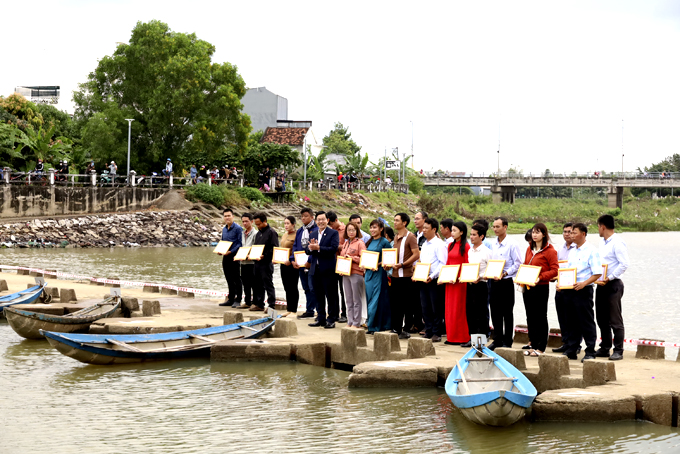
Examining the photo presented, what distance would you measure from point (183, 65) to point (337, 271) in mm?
37486

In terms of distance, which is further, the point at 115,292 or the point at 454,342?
the point at 115,292

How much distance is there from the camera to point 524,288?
10898mm

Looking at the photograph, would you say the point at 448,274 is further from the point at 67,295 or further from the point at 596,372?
the point at 67,295

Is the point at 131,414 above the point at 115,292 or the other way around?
the other way around

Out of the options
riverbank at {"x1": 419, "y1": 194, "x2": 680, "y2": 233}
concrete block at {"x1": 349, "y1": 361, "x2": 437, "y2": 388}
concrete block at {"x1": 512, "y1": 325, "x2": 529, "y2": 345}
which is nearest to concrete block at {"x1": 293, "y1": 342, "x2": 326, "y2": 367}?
concrete block at {"x1": 349, "y1": 361, "x2": 437, "y2": 388}

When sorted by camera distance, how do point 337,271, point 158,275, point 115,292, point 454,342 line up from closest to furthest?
point 454,342
point 337,271
point 115,292
point 158,275

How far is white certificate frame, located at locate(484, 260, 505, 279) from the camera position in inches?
428

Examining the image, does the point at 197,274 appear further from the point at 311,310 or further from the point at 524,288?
the point at 524,288

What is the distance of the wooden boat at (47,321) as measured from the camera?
1315 cm

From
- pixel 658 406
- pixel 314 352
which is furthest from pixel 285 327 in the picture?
pixel 658 406

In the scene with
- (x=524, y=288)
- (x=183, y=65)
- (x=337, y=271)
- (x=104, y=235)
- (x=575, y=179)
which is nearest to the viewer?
(x=524, y=288)

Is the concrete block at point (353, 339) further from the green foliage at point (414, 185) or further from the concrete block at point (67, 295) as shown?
the green foliage at point (414, 185)

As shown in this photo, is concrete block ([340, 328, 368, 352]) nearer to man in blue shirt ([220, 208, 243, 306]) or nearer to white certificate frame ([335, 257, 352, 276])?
white certificate frame ([335, 257, 352, 276])

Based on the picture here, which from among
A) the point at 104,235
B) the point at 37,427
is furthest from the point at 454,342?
the point at 104,235
